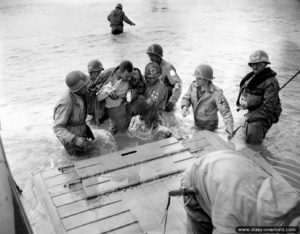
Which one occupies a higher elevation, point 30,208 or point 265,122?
point 265,122

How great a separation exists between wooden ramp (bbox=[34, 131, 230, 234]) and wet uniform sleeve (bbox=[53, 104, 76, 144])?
2.48 ft

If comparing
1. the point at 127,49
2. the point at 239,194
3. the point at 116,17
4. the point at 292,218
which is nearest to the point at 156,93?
the point at 239,194

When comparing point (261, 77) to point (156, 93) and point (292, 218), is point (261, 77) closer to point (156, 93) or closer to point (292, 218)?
point (156, 93)

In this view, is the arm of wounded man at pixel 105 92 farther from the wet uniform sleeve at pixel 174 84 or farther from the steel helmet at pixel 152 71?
the wet uniform sleeve at pixel 174 84

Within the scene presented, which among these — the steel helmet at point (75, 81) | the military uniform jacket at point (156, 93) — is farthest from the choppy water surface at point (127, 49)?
the steel helmet at point (75, 81)

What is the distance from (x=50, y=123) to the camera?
7469mm

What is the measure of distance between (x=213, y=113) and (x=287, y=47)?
7.07 meters

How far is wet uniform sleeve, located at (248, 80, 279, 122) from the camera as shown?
575cm

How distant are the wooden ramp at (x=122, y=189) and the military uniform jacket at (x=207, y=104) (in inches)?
39.7

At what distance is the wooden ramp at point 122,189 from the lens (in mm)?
3654

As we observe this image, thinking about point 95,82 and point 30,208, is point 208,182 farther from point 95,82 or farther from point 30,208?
point 95,82

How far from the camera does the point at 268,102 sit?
228 inches

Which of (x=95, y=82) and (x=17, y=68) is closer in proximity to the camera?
(x=95, y=82)

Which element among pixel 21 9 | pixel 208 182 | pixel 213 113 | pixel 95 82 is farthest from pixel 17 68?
pixel 21 9
